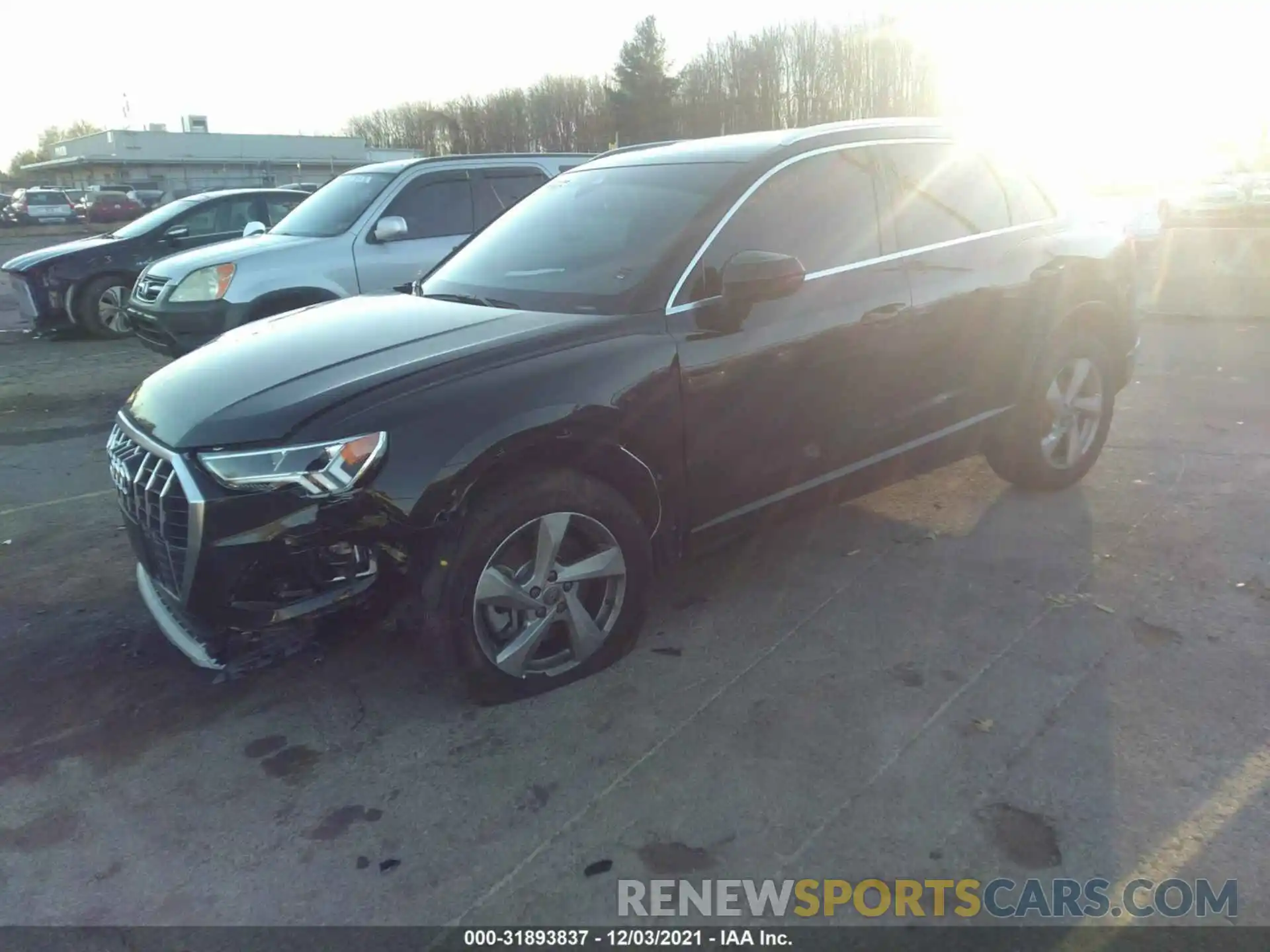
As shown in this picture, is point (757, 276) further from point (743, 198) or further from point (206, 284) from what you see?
point (206, 284)

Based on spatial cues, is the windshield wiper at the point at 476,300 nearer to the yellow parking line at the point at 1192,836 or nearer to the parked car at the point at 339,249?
the yellow parking line at the point at 1192,836

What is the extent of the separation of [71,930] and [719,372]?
2537 mm

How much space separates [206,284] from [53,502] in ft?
9.09

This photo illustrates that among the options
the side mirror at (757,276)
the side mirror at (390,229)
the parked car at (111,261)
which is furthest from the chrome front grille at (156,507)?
the parked car at (111,261)

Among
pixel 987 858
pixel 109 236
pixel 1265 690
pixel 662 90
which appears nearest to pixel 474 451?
pixel 987 858

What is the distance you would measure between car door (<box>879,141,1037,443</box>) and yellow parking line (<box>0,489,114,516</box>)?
15.0ft

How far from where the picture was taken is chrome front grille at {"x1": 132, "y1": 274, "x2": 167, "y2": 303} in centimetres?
820

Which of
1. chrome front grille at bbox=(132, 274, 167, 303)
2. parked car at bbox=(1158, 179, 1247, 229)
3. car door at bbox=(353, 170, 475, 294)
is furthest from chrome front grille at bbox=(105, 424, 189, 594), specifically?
parked car at bbox=(1158, 179, 1247, 229)

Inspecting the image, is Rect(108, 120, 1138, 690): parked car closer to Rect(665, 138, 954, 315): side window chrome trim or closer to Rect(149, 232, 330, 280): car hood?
Rect(665, 138, 954, 315): side window chrome trim

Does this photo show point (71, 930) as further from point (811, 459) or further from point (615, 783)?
point (811, 459)

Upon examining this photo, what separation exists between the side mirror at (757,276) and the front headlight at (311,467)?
1381 mm

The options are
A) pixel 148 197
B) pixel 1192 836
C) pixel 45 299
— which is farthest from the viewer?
pixel 148 197

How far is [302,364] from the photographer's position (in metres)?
3.25

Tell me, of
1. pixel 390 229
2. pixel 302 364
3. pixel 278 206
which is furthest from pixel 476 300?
pixel 278 206
